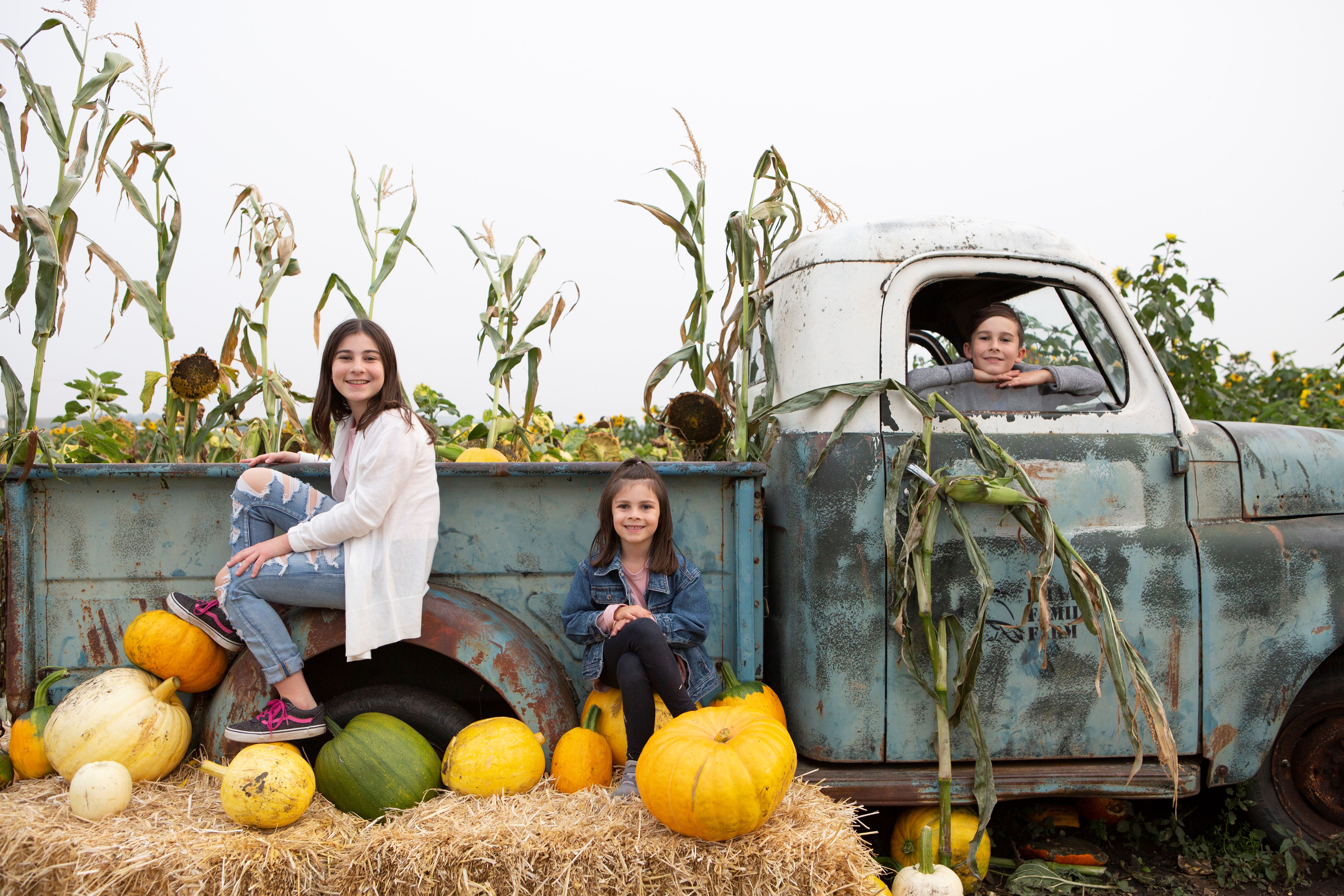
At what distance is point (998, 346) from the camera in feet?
9.34

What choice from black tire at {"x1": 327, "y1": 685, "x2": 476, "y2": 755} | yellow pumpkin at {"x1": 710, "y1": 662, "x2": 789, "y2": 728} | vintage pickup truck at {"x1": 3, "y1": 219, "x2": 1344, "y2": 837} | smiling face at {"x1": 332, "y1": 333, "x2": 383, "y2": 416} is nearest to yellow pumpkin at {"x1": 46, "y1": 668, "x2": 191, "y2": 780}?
vintage pickup truck at {"x1": 3, "y1": 219, "x2": 1344, "y2": 837}

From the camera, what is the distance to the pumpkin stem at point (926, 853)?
2367 mm

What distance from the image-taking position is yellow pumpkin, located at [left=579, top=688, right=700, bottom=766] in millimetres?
2635

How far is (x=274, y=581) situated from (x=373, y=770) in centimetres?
68

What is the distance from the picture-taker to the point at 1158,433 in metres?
2.78

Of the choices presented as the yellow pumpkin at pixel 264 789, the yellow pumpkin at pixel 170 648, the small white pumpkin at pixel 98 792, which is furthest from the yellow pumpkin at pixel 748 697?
the small white pumpkin at pixel 98 792

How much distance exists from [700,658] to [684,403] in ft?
3.39

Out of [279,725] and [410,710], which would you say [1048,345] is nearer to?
[410,710]

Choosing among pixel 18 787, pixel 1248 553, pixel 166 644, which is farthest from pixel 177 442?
pixel 1248 553

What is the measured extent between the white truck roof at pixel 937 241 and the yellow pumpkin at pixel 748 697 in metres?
1.54

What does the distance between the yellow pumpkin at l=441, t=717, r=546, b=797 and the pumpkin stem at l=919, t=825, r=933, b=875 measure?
121cm

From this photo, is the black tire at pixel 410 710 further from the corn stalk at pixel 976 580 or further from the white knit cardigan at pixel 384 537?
the corn stalk at pixel 976 580

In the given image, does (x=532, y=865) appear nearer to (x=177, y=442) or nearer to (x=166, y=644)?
(x=166, y=644)

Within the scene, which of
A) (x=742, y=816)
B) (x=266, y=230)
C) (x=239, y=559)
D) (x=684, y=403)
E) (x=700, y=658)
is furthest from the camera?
(x=266, y=230)
